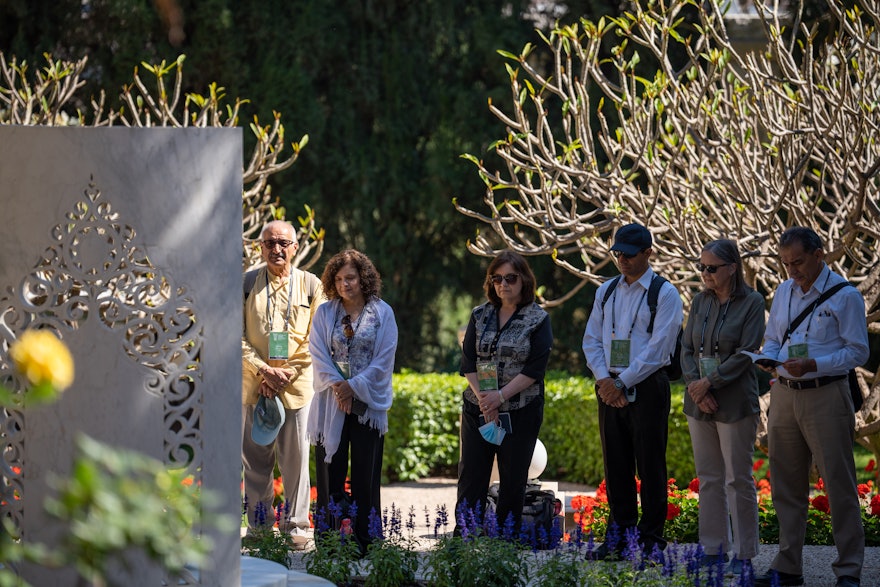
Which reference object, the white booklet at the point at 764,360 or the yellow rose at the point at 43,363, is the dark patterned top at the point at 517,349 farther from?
the yellow rose at the point at 43,363

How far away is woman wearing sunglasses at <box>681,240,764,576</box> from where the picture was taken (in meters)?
5.99

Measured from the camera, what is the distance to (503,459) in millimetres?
6387

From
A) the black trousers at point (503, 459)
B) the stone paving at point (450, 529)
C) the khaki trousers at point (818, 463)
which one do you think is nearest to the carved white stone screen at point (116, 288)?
the stone paving at point (450, 529)

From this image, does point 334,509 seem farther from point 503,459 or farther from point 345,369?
point 503,459

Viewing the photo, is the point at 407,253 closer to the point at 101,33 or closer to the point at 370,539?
the point at 101,33

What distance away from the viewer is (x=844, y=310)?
5652 mm

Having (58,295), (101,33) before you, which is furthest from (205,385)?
(101,33)

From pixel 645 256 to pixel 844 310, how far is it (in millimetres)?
1182

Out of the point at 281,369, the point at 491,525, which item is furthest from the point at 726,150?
the point at 491,525

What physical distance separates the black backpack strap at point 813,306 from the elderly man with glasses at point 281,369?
296cm

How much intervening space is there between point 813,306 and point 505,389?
1756 millimetres

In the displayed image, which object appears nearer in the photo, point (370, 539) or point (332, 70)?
point (370, 539)

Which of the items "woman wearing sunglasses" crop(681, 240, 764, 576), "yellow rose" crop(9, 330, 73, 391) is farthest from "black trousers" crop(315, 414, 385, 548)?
"yellow rose" crop(9, 330, 73, 391)

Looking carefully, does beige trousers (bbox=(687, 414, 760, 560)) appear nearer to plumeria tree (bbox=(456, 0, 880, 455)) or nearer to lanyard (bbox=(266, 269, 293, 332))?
plumeria tree (bbox=(456, 0, 880, 455))
